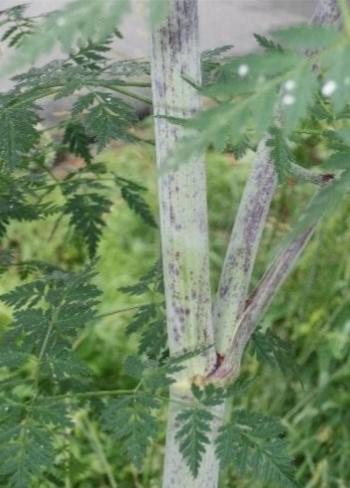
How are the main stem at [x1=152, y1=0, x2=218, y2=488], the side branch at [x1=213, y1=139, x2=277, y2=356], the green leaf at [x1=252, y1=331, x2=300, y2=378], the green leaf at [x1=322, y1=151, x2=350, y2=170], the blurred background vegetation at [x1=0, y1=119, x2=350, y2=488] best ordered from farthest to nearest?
1. the blurred background vegetation at [x1=0, y1=119, x2=350, y2=488]
2. the green leaf at [x1=252, y1=331, x2=300, y2=378]
3. the side branch at [x1=213, y1=139, x2=277, y2=356]
4. the main stem at [x1=152, y1=0, x2=218, y2=488]
5. the green leaf at [x1=322, y1=151, x2=350, y2=170]

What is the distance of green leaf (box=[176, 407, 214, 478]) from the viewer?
86 centimetres

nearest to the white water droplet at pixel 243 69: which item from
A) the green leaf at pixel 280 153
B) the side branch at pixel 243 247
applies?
the green leaf at pixel 280 153

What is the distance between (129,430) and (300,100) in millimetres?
434

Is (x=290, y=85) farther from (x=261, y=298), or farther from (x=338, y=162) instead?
(x=261, y=298)

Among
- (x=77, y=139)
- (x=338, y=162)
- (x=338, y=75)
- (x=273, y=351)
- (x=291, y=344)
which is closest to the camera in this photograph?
(x=338, y=75)

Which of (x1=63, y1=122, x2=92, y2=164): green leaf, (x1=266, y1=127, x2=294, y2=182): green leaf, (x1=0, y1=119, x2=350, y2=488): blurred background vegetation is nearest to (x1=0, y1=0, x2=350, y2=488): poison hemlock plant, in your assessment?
(x1=266, y1=127, x2=294, y2=182): green leaf

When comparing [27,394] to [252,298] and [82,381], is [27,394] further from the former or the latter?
[252,298]

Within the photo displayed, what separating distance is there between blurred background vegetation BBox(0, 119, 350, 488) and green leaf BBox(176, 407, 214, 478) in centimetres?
100

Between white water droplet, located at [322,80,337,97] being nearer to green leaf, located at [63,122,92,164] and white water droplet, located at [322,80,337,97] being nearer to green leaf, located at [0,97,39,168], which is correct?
green leaf, located at [0,97,39,168]

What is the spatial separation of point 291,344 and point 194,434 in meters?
1.28

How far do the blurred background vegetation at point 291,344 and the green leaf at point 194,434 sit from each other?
3.29 ft

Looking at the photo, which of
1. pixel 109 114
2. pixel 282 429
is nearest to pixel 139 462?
pixel 282 429

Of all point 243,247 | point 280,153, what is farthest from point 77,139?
point 280,153

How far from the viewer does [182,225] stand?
2.86 feet
